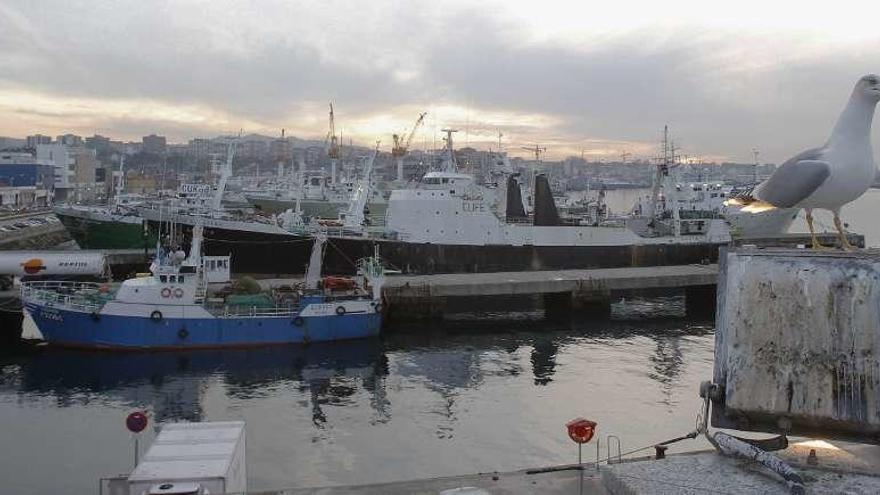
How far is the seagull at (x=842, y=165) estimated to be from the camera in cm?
668

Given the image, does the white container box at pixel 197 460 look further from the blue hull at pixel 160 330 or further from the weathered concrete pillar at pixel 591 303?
the weathered concrete pillar at pixel 591 303

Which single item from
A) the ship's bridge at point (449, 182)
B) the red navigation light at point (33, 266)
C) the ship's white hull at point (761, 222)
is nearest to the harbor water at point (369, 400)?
Result: the red navigation light at point (33, 266)

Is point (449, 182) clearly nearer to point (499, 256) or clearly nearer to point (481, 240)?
point (481, 240)

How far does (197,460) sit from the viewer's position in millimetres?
7672

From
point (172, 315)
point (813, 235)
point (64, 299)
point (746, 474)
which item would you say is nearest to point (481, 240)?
point (172, 315)

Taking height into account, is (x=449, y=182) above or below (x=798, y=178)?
above

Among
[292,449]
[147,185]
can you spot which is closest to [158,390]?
[292,449]

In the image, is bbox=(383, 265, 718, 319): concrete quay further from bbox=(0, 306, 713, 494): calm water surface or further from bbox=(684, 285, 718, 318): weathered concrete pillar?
bbox=(0, 306, 713, 494): calm water surface

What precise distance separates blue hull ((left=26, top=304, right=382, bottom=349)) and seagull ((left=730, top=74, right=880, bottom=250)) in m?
19.7

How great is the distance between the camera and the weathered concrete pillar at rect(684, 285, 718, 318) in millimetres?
32713

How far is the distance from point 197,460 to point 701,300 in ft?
97.0

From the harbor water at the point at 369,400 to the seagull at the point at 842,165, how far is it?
27.6 feet

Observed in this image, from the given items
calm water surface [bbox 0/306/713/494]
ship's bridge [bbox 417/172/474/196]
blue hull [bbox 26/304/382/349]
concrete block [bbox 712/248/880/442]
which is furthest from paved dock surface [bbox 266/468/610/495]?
ship's bridge [bbox 417/172/474/196]

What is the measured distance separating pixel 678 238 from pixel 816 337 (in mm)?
36920
